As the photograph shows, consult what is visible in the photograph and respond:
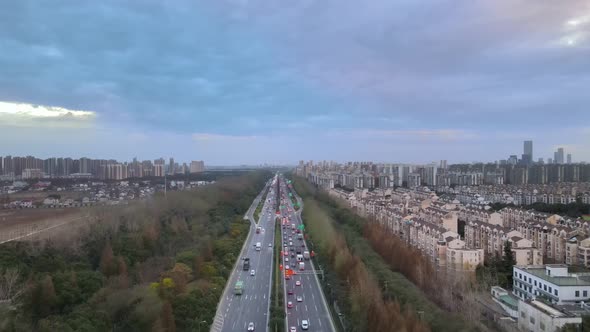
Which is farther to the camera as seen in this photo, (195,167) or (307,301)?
(195,167)

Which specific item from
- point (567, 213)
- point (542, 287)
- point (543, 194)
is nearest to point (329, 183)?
point (543, 194)

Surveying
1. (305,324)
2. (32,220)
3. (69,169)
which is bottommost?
(305,324)

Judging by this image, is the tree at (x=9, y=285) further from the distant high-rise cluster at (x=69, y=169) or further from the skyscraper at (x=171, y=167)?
the skyscraper at (x=171, y=167)

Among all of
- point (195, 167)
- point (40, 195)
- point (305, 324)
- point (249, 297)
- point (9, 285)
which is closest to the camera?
point (305, 324)

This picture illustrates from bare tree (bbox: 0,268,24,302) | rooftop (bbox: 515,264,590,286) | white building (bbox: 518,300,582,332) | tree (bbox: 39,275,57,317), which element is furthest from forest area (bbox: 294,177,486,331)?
bare tree (bbox: 0,268,24,302)

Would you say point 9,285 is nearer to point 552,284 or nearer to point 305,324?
point 305,324

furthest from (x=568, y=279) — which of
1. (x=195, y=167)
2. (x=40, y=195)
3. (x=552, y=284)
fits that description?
(x=195, y=167)

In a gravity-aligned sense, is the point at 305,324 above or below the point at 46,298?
below
